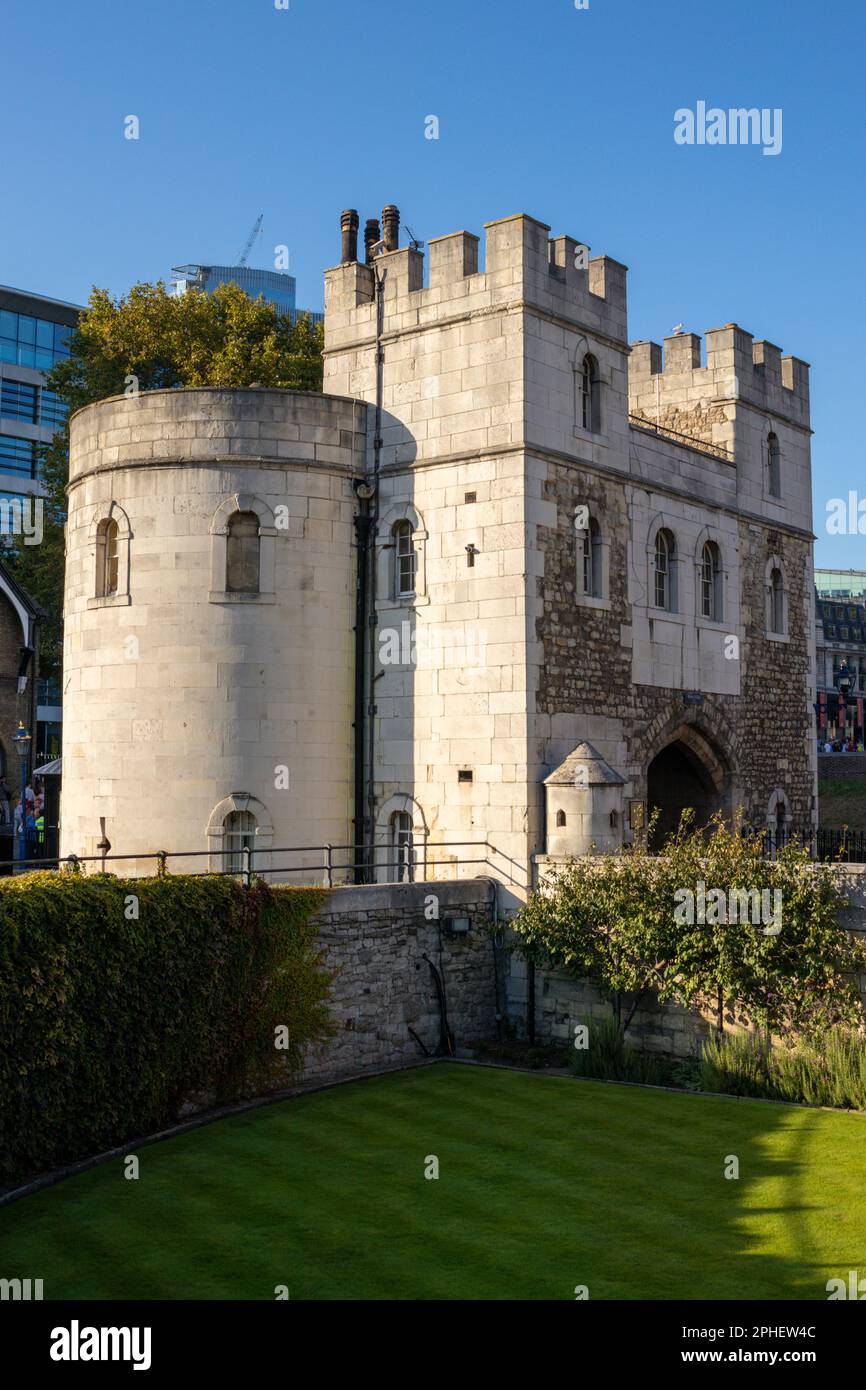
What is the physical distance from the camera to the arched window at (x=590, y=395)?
24047 mm

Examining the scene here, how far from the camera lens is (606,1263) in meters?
12.0

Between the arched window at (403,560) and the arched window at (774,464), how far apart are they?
10.3 m

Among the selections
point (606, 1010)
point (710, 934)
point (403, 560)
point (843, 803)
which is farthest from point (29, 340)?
point (710, 934)

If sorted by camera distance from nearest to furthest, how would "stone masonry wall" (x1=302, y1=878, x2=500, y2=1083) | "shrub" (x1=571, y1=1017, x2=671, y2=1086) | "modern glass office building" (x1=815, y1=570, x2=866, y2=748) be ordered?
"shrub" (x1=571, y1=1017, x2=671, y2=1086), "stone masonry wall" (x1=302, y1=878, x2=500, y2=1083), "modern glass office building" (x1=815, y1=570, x2=866, y2=748)

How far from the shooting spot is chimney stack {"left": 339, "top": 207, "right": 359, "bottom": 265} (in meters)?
25.7

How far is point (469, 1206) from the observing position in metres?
13.6

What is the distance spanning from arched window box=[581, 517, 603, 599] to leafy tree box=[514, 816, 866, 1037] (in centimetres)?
498

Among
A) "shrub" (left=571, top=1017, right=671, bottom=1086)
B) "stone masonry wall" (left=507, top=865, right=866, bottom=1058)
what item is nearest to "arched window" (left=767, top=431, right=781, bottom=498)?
"stone masonry wall" (left=507, top=865, right=866, bottom=1058)

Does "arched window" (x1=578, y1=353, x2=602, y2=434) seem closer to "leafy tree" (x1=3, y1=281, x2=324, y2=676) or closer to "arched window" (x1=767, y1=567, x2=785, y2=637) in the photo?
"arched window" (x1=767, y1=567, x2=785, y2=637)

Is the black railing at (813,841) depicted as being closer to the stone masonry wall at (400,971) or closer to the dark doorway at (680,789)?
the dark doorway at (680,789)

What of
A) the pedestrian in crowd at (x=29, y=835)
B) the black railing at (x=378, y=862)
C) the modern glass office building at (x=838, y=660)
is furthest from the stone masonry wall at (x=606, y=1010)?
the modern glass office building at (x=838, y=660)

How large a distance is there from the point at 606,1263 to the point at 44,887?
24.0 feet
